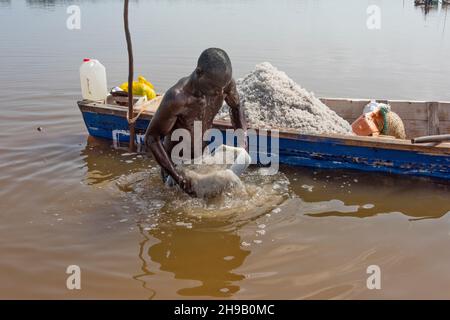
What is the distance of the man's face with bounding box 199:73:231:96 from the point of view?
3412mm

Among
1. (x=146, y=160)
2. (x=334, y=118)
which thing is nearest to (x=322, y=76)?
(x=334, y=118)

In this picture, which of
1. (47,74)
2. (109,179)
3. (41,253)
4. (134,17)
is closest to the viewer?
(41,253)

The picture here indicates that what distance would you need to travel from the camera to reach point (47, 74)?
10.6m

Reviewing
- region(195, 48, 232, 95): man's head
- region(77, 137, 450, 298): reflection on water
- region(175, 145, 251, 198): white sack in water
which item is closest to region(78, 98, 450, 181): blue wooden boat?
region(77, 137, 450, 298): reflection on water

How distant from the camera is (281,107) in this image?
5.48m

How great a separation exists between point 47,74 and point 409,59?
9601 mm

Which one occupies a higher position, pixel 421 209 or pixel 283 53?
pixel 283 53

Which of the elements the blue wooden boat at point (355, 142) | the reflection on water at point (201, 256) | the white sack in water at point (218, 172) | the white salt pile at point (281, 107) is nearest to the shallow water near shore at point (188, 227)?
the reflection on water at point (201, 256)

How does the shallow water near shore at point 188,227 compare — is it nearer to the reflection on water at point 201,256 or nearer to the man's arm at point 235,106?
the reflection on water at point 201,256

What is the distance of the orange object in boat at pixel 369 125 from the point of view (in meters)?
5.22

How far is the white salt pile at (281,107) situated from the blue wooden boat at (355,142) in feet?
0.88

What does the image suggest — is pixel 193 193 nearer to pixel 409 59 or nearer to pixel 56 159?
pixel 56 159

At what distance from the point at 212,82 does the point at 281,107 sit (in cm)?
218

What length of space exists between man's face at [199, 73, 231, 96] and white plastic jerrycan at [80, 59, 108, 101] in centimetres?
295
